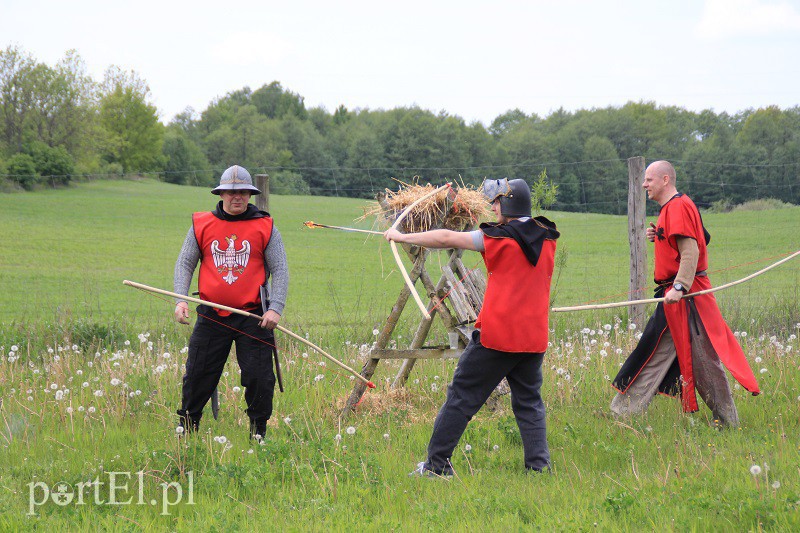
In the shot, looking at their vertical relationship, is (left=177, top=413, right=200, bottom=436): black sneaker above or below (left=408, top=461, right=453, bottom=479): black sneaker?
below

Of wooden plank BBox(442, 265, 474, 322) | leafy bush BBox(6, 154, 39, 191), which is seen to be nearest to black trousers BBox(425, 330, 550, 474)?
wooden plank BBox(442, 265, 474, 322)

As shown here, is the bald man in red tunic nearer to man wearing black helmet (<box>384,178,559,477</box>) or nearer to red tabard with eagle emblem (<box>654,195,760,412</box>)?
red tabard with eagle emblem (<box>654,195,760,412</box>)

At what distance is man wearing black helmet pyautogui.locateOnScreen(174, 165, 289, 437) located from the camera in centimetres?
594

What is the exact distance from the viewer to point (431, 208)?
21.1 ft

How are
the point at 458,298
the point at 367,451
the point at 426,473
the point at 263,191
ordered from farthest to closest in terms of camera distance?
the point at 263,191 < the point at 458,298 < the point at 367,451 < the point at 426,473

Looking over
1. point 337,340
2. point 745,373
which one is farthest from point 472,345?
point 337,340

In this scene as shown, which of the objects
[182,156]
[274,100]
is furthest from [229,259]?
[274,100]

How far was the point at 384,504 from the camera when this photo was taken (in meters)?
4.57

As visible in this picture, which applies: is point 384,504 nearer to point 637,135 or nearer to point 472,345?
point 472,345

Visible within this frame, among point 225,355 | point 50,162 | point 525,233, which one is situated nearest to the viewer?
point 525,233

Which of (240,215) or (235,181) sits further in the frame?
(240,215)

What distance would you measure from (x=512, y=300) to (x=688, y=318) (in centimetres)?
192

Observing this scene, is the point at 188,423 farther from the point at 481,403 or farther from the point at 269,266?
the point at 481,403

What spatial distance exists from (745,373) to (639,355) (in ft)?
2.83
